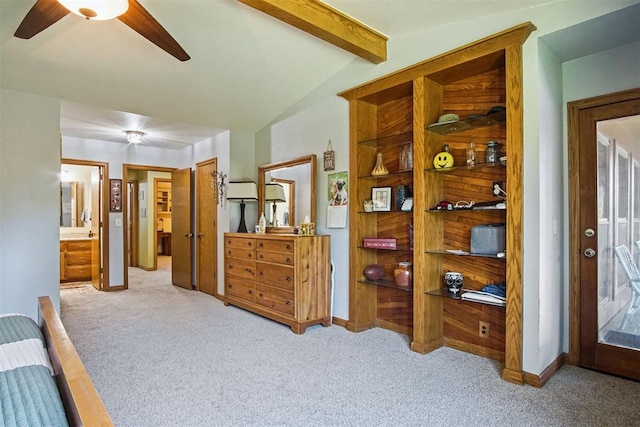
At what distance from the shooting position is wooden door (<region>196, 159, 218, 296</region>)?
551cm

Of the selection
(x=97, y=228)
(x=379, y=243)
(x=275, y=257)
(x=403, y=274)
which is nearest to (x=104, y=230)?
(x=97, y=228)

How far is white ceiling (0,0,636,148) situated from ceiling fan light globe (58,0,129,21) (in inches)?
32.8

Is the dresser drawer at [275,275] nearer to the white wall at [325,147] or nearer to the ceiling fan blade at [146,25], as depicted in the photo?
the white wall at [325,147]

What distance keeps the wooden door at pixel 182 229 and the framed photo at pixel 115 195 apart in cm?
83

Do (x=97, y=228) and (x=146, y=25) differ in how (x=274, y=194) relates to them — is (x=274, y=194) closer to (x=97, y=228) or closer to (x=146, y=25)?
(x=146, y=25)

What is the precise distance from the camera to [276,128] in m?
4.82

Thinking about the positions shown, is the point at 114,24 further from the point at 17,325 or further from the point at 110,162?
the point at 110,162

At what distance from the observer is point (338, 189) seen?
394 cm

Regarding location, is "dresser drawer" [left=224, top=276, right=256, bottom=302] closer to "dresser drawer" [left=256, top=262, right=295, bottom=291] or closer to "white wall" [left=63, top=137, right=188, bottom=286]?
"dresser drawer" [left=256, top=262, right=295, bottom=291]

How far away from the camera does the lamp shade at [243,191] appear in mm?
4828

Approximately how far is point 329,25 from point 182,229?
14.6ft

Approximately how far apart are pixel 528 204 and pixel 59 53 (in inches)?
153

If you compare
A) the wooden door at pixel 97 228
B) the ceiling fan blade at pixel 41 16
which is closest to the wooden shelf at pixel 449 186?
the ceiling fan blade at pixel 41 16

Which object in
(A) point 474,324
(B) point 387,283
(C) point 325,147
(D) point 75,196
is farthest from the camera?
(D) point 75,196
